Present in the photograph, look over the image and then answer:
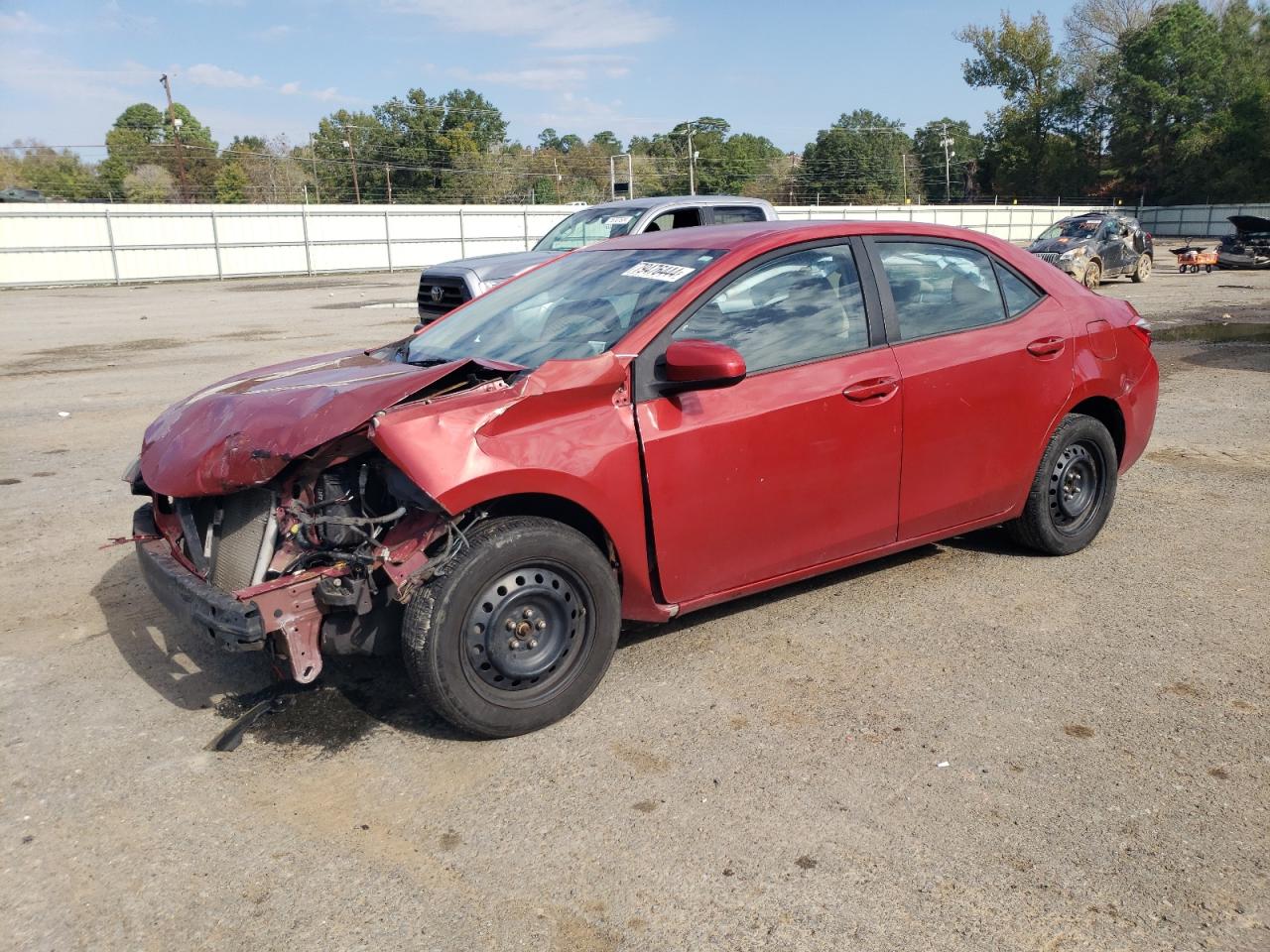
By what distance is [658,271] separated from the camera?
4.25 metres

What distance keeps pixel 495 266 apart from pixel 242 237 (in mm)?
27344

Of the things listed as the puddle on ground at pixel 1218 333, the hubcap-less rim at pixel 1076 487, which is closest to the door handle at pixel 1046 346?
the hubcap-less rim at pixel 1076 487

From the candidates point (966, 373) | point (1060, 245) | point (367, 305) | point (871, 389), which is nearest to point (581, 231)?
point (966, 373)

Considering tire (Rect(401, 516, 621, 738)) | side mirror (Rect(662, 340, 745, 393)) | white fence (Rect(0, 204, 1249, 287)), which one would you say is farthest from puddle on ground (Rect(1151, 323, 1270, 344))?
white fence (Rect(0, 204, 1249, 287))

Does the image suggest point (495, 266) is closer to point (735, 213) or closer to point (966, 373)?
point (735, 213)

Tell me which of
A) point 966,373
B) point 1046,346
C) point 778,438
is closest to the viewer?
point 778,438

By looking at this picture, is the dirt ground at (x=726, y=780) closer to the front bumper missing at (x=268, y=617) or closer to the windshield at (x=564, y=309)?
the front bumper missing at (x=268, y=617)

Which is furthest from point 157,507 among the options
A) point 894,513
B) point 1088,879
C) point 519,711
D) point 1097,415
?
point 1097,415

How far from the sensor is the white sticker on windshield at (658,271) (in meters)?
4.10

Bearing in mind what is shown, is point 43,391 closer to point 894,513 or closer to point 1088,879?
point 894,513

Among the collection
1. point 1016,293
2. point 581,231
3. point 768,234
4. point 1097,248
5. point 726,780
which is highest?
point 581,231

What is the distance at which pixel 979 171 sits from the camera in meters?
85.7

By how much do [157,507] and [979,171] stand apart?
9105 centimetres

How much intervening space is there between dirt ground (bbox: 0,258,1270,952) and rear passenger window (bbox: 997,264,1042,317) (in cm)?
131
